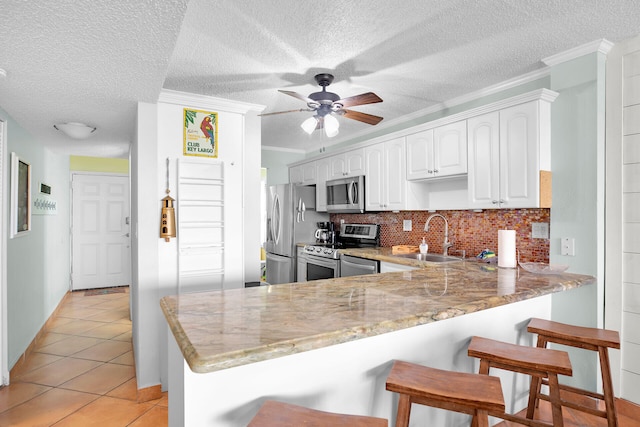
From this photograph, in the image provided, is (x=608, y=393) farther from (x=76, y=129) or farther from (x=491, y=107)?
(x=76, y=129)

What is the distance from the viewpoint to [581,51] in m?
2.38

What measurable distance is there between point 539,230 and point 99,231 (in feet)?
20.0

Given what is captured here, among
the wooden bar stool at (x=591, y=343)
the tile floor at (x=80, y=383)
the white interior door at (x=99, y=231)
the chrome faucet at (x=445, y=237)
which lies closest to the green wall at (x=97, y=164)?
the white interior door at (x=99, y=231)

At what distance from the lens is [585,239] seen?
2.37 meters

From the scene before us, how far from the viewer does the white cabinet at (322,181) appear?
4738mm

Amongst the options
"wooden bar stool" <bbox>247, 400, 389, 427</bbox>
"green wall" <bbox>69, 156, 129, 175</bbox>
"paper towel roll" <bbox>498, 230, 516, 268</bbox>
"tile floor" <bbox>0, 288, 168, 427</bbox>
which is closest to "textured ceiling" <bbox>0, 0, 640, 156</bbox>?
"paper towel roll" <bbox>498, 230, 516, 268</bbox>

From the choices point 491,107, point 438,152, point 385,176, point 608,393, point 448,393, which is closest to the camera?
point 448,393

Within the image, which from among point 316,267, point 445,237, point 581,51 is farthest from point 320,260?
point 581,51

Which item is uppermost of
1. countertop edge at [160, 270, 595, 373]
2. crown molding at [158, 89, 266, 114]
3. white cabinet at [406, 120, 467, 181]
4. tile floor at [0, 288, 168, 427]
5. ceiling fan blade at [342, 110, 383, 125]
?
crown molding at [158, 89, 266, 114]

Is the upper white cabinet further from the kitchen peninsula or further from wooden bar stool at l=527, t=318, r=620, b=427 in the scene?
wooden bar stool at l=527, t=318, r=620, b=427

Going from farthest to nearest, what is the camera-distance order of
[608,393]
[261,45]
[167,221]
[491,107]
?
[491,107] < [167,221] < [261,45] < [608,393]

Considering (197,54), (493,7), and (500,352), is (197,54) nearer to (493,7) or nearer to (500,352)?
(493,7)

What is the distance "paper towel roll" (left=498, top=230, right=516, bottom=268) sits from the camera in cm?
248

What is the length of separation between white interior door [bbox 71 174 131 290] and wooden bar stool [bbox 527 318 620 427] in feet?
18.5
